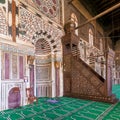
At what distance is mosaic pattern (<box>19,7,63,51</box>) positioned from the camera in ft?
15.8

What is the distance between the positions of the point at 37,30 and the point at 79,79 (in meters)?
2.78

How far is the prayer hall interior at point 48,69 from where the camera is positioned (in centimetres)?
399

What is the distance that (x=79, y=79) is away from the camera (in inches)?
245

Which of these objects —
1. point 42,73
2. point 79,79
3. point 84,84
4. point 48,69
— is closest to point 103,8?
point 79,79

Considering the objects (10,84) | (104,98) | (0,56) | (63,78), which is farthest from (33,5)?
(104,98)

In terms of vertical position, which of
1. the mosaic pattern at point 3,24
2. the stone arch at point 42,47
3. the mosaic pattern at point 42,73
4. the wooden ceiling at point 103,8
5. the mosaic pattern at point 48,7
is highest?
the wooden ceiling at point 103,8

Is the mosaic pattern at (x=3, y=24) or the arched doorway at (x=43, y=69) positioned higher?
the mosaic pattern at (x=3, y=24)

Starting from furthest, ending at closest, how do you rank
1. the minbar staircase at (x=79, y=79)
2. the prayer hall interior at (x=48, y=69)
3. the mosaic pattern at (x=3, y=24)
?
1. the minbar staircase at (x=79, y=79)
2. the mosaic pattern at (x=3, y=24)
3. the prayer hall interior at (x=48, y=69)

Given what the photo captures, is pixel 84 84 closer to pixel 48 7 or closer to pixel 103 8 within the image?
pixel 48 7

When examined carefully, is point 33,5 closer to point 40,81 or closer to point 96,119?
point 40,81

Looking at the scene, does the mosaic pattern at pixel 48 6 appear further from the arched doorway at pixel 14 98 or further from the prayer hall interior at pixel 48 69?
the arched doorway at pixel 14 98

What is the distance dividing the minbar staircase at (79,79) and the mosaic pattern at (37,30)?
1.79 ft

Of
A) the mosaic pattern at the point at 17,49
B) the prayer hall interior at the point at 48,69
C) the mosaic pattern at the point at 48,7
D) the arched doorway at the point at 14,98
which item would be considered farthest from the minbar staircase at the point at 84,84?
the arched doorway at the point at 14,98

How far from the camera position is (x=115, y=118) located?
3289 millimetres
